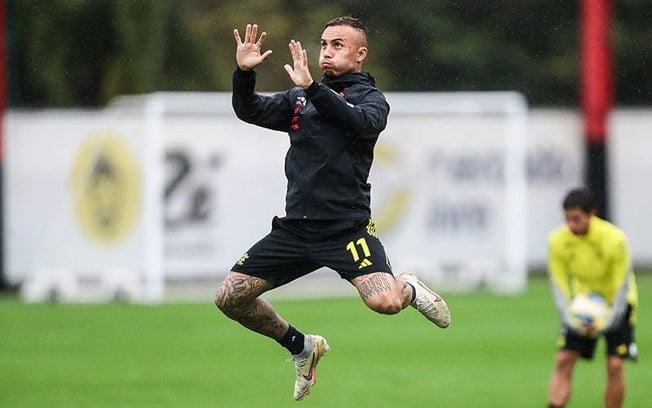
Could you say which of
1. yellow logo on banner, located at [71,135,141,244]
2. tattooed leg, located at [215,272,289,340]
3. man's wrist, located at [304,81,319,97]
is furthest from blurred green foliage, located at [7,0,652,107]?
man's wrist, located at [304,81,319,97]

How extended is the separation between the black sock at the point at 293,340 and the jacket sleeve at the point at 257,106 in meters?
1.36

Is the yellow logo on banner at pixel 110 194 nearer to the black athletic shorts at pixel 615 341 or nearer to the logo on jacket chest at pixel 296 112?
the black athletic shorts at pixel 615 341

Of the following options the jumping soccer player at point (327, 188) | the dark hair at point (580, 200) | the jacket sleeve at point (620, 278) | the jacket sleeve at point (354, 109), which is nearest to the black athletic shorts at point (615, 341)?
the jacket sleeve at point (620, 278)

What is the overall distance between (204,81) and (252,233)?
650 centimetres

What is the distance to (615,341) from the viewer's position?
1271 centimetres

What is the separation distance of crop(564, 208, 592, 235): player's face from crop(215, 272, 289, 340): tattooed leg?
9.42 feet

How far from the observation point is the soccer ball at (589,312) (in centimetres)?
1241

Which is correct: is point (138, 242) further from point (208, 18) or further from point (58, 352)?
point (208, 18)

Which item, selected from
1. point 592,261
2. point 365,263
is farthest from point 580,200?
point 365,263

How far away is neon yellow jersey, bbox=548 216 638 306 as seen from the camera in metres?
12.5

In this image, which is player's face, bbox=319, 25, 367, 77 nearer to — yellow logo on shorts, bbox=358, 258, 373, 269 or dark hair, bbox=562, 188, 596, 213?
yellow logo on shorts, bbox=358, 258, 373, 269

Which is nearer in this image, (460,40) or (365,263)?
(365,263)

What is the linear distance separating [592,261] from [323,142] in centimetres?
352

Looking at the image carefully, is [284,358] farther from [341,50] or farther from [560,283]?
[341,50]
